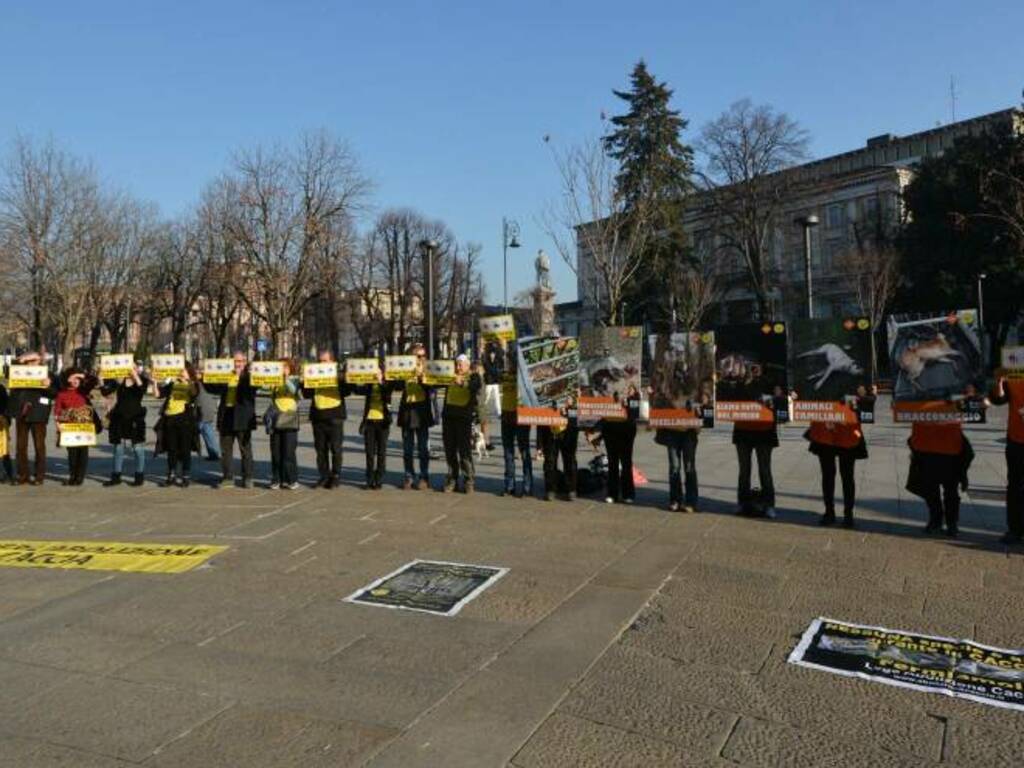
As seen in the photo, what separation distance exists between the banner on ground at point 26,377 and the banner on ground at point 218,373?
267 cm

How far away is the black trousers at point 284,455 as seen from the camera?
37.0 ft

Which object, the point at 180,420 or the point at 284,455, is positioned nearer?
the point at 284,455

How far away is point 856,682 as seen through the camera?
450 centimetres

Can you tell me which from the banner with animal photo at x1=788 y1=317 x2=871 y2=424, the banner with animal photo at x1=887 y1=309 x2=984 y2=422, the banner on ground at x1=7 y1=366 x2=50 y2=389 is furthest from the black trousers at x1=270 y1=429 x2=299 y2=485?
the banner with animal photo at x1=887 y1=309 x2=984 y2=422

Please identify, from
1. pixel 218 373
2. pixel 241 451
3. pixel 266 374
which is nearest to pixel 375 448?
pixel 266 374

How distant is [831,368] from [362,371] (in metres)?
5.95

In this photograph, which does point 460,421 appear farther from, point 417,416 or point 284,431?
point 284,431

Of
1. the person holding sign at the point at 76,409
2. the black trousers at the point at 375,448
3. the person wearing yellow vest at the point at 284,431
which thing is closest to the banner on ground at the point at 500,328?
the black trousers at the point at 375,448

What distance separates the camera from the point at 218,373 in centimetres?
1147

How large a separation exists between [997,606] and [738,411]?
3555 mm

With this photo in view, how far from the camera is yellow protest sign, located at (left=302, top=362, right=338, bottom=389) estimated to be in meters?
11.1

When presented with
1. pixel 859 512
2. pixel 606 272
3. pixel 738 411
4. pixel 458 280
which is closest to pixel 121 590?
pixel 738 411

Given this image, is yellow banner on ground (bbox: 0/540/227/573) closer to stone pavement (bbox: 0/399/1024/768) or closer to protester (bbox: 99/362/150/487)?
stone pavement (bbox: 0/399/1024/768)

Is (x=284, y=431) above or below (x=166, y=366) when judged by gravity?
below
